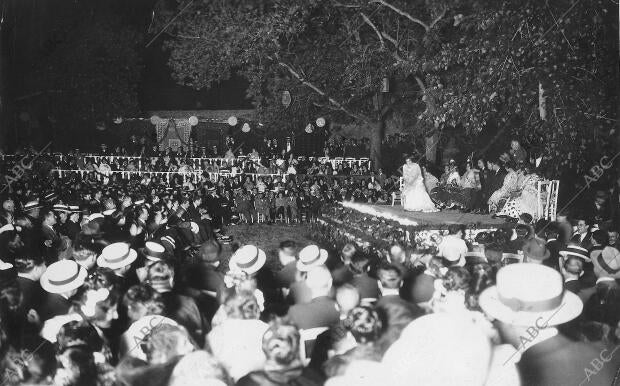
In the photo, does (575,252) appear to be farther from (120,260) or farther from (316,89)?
(316,89)

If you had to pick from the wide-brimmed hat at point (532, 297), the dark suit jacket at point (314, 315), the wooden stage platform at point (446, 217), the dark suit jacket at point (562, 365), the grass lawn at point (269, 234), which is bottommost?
the grass lawn at point (269, 234)

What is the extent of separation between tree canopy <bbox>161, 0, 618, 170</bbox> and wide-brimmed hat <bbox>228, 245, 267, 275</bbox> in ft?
21.4

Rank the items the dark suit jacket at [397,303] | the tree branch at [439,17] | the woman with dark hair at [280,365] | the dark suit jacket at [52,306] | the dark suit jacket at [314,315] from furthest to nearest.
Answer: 1. the tree branch at [439,17]
2. the dark suit jacket at [52,306]
3. the dark suit jacket at [314,315]
4. the dark suit jacket at [397,303]
5. the woman with dark hair at [280,365]

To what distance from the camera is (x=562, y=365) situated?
128 inches

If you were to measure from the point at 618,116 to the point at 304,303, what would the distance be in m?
7.42

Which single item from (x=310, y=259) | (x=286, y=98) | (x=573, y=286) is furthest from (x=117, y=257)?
(x=286, y=98)

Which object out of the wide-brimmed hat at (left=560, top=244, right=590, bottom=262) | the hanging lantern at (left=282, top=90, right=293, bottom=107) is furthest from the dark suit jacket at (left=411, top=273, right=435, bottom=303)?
the hanging lantern at (left=282, top=90, right=293, bottom=107)

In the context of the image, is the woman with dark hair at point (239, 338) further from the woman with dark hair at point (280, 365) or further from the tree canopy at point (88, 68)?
the tree canopy at point (88, 68)

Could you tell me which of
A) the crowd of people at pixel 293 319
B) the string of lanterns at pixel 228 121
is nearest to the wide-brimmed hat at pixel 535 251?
the crowd of people at pixel 293 319

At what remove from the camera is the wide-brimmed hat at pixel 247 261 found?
17.3 feet

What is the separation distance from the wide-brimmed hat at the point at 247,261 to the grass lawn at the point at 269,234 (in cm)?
790

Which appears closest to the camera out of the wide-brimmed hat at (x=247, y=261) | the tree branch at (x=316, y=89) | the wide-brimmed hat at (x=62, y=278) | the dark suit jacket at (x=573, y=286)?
the wide-brimmed hat at (x=62, y=278)

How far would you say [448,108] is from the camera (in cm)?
1092

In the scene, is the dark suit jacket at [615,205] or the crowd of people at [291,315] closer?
the crowd of people at [291,315]
